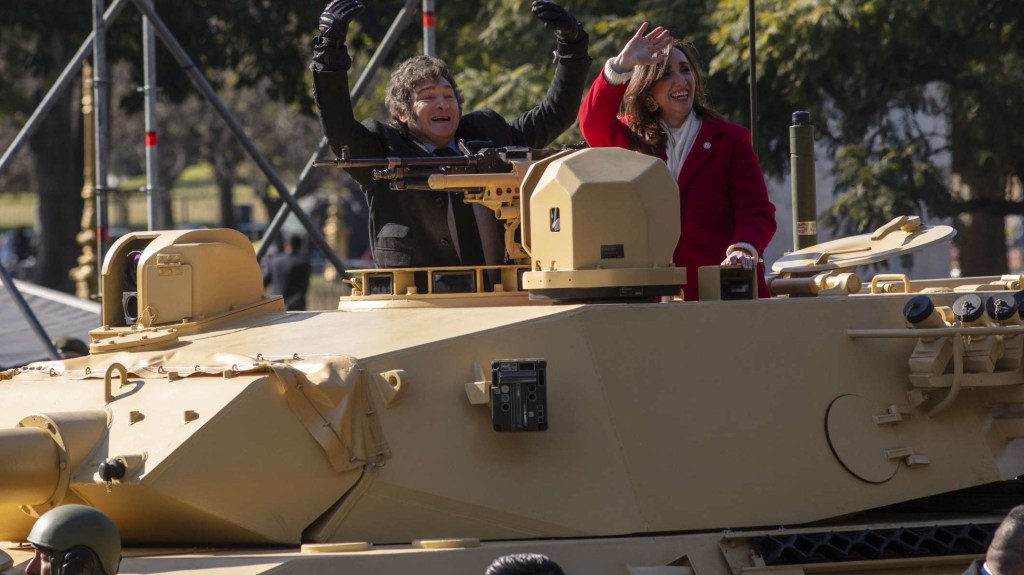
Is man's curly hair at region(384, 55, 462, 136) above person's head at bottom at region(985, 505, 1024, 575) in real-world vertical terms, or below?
above

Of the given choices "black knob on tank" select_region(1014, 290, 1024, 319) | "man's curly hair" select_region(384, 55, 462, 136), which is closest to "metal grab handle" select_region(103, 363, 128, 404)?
"man's curly hair" select_region(384, 55, 462, 136)

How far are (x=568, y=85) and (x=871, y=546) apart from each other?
294cm

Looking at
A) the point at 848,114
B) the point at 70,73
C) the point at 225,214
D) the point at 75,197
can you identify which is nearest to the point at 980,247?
the point at 848,114

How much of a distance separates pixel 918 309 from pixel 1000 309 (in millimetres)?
322

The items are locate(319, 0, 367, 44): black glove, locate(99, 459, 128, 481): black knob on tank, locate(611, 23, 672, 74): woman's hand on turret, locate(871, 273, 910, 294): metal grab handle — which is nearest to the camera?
locate(99, 459, 128, 481): black knob on tank

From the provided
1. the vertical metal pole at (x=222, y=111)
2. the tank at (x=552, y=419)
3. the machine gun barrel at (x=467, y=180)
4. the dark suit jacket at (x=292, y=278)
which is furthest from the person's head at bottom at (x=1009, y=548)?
the dark suit jacket at (x=292, y=278)

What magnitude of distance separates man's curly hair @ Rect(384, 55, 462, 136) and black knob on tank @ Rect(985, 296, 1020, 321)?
2.59m

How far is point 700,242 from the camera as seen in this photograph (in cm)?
750

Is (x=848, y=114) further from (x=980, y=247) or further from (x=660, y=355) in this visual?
(x=660, y=355)

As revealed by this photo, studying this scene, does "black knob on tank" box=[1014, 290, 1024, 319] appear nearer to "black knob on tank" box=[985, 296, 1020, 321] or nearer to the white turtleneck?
"black knob on tank" box=[985, 296, 1020, 321]

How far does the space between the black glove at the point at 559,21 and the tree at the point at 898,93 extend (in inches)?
292

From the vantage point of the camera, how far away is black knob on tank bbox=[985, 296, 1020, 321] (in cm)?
675

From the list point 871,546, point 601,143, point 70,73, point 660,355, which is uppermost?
point 70,73

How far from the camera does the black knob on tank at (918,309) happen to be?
6.73m
